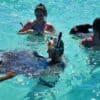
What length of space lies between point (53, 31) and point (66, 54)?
1140mm

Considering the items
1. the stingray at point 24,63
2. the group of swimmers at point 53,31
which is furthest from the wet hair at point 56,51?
the stingray at point 24,63

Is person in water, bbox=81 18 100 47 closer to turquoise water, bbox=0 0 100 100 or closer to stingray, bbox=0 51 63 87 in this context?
turquoise water, bbox=0 0 100 100

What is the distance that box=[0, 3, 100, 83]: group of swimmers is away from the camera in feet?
19.6

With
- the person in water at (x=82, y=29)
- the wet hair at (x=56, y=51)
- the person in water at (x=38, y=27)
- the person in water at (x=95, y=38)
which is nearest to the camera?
the wet hair at (x=56, y=51)

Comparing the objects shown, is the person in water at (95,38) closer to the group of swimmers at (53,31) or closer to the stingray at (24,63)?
the group of swimmers at (53,31)

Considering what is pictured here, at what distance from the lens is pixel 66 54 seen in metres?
7.61

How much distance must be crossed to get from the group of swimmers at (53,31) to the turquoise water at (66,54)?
0.71 feet

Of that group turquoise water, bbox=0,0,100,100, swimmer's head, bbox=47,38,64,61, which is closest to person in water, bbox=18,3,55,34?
turquoise water, bbox=0,0,100,100

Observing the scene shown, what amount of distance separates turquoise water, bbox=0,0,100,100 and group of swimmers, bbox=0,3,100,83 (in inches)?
8.6

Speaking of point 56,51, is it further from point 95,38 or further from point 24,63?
point 95,38

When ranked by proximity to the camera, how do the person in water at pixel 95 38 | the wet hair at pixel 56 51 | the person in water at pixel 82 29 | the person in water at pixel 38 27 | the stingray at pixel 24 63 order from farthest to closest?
1. the person in water at pixel 38 27
2. the person in water at pixel 82 29
3. the person in water at pixel 95 38
4. the stingray at pixel 24 63
5. the wet hair at pixel 56 51

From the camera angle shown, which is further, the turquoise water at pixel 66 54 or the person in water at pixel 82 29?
the person in water at pixel 82 29

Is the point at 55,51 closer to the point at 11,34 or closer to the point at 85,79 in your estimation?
the point at 85,79

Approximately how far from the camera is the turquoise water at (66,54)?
6023 millimetres
